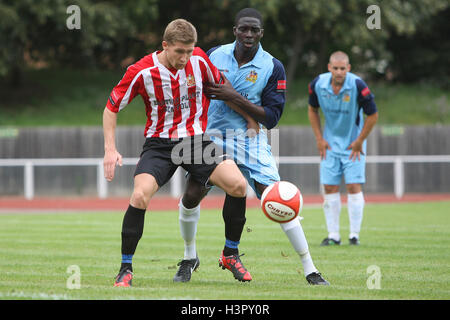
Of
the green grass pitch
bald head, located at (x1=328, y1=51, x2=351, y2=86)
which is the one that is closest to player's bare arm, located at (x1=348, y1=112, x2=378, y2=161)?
bald head, located at (x1=328, y1=51, x2=351, y2=86)

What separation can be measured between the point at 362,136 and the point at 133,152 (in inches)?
592

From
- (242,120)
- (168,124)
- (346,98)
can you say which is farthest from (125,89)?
(346,98)

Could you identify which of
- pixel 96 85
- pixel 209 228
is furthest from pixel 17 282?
pixel 96 85

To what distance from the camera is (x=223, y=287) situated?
19.4 feet

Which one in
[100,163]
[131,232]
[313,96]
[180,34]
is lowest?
[131,232]

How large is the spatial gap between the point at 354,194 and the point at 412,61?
73.4ft

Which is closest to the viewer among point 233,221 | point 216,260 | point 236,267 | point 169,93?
point 169,93

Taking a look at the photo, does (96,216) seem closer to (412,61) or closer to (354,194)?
(354,194)

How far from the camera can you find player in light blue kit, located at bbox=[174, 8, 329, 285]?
6.43 meters

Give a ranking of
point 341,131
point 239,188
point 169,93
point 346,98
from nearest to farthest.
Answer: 1. point 169,93
2. point 239,188
3. point 346,98
4. point 341,131

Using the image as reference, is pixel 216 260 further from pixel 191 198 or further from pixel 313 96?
pixel 313 96

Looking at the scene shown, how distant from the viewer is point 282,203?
5988 mm

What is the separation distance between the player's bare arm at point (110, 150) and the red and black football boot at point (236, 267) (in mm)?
1331

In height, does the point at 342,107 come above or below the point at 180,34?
below
